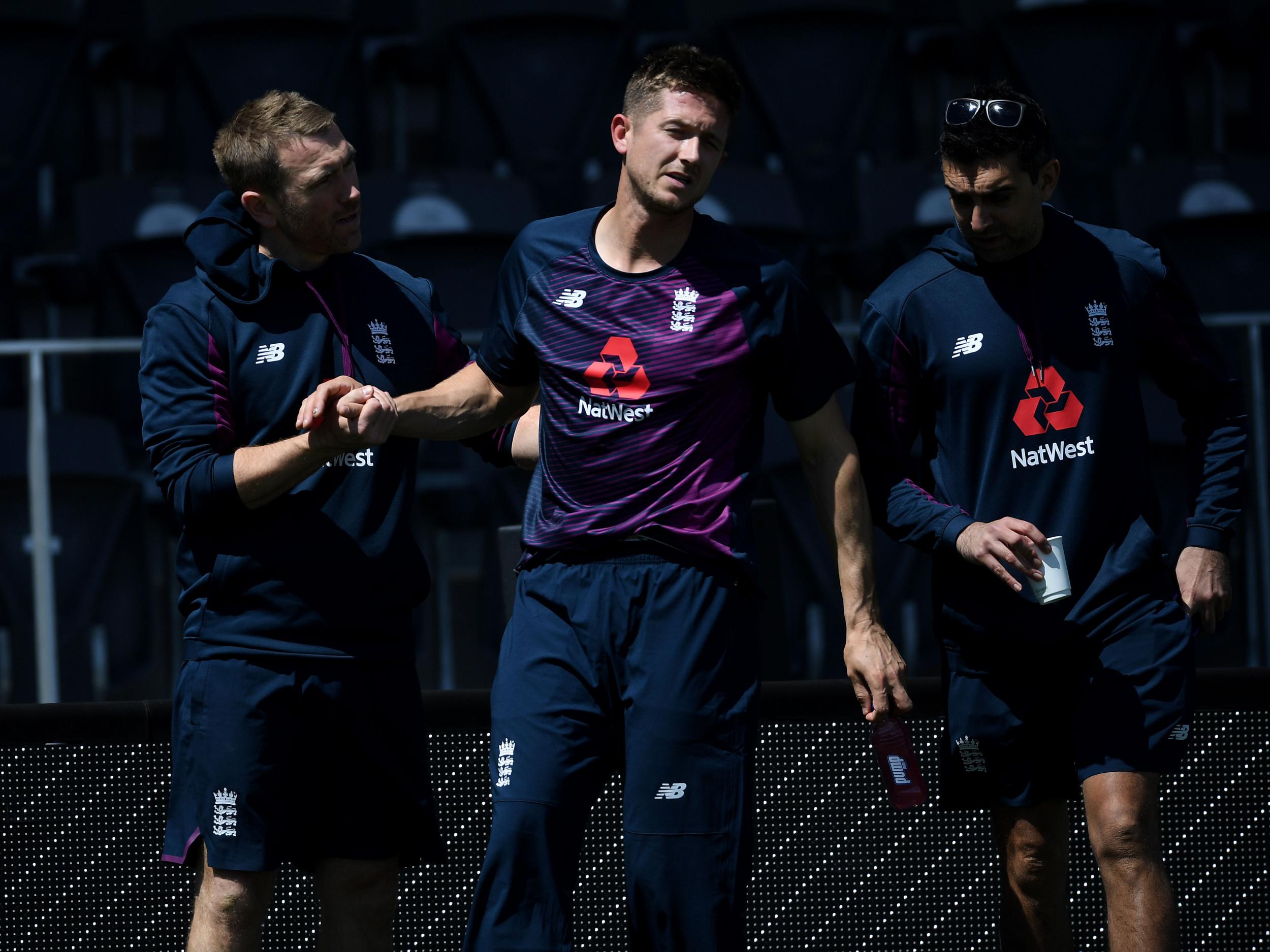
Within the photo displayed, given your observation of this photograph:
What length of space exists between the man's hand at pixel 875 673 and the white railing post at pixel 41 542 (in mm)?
2638

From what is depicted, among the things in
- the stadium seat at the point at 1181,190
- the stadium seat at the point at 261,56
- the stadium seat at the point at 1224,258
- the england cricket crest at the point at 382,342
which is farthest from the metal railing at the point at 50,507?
the england cricket crest at the point at 382,342

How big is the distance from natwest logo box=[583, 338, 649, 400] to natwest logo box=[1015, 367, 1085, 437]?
→ 73 cm

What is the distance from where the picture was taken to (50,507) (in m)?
5.30

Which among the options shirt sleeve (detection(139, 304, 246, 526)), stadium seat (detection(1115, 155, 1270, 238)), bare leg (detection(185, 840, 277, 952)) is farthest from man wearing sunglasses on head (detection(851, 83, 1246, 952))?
stadium seat (detection(1115, 155, 1270, 238))

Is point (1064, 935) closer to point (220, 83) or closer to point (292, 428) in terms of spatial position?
point (292, 428)

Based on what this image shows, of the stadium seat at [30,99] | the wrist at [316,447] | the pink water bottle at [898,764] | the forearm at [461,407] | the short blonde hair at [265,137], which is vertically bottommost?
the pink water bottle at [898,764]

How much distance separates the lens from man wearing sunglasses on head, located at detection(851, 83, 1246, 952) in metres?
2.78

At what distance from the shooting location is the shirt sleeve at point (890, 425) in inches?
114

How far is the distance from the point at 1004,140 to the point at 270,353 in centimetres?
133

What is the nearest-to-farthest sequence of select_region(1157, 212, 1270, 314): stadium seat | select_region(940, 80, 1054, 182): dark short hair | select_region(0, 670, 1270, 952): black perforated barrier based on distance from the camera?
select_region(940, 80, 1054, 182): dark short hair
select_region(0, 670, 1270, 952): black perforated barrier
select_region(1157, 212, 1270, 314): stadium seat

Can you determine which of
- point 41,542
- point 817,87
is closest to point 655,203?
point 41,542

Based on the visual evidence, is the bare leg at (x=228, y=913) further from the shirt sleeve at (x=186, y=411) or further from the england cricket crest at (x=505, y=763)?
the shirt sleeve at (x=186, y=411)

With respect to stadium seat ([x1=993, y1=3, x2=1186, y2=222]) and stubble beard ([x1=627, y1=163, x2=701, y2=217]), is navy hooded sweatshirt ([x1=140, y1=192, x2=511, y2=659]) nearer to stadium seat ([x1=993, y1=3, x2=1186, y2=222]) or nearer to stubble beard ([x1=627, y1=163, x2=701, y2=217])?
stubble beard ([x1=627, y1=163, x2=701, y2=217])

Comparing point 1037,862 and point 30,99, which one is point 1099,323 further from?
point 30,99
